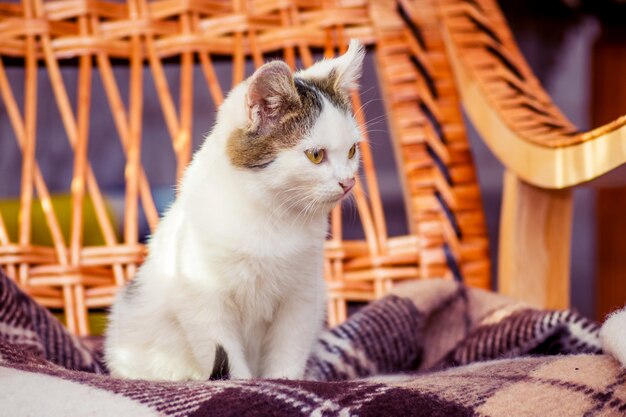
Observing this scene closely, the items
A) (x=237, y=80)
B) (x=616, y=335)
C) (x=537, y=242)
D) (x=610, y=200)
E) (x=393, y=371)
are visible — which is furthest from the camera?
(x=610, y=200)

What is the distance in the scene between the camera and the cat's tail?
62cm

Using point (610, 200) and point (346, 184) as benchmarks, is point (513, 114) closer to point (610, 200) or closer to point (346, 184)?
point (346, 184)

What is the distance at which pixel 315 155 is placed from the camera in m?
0.73

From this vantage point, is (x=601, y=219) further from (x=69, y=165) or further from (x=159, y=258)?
(x=69, y=165)

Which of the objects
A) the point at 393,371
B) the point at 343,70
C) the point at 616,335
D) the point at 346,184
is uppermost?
the point at 343,70

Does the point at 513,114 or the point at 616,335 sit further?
the point at 513,114

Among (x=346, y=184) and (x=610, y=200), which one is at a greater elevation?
(x=346, y=184)

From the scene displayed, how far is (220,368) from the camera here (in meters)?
0.71

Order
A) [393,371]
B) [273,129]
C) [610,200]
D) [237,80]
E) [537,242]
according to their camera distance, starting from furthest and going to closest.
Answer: [610,200], [237,80], [537,242], [393,371], [273,129]

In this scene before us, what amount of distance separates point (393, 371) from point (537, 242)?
29 centimetres

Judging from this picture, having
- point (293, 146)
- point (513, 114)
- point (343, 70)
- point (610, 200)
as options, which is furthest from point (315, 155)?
point (610, 200)

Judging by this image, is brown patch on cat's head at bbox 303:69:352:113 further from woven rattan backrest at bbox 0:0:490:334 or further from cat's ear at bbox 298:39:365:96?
woven rattan backrest at bbox 0:0:490:334

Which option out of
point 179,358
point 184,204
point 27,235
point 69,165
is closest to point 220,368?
point 179,358

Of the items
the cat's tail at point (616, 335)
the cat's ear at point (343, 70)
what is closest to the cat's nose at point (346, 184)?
the cat's ear at point (343, 70)
